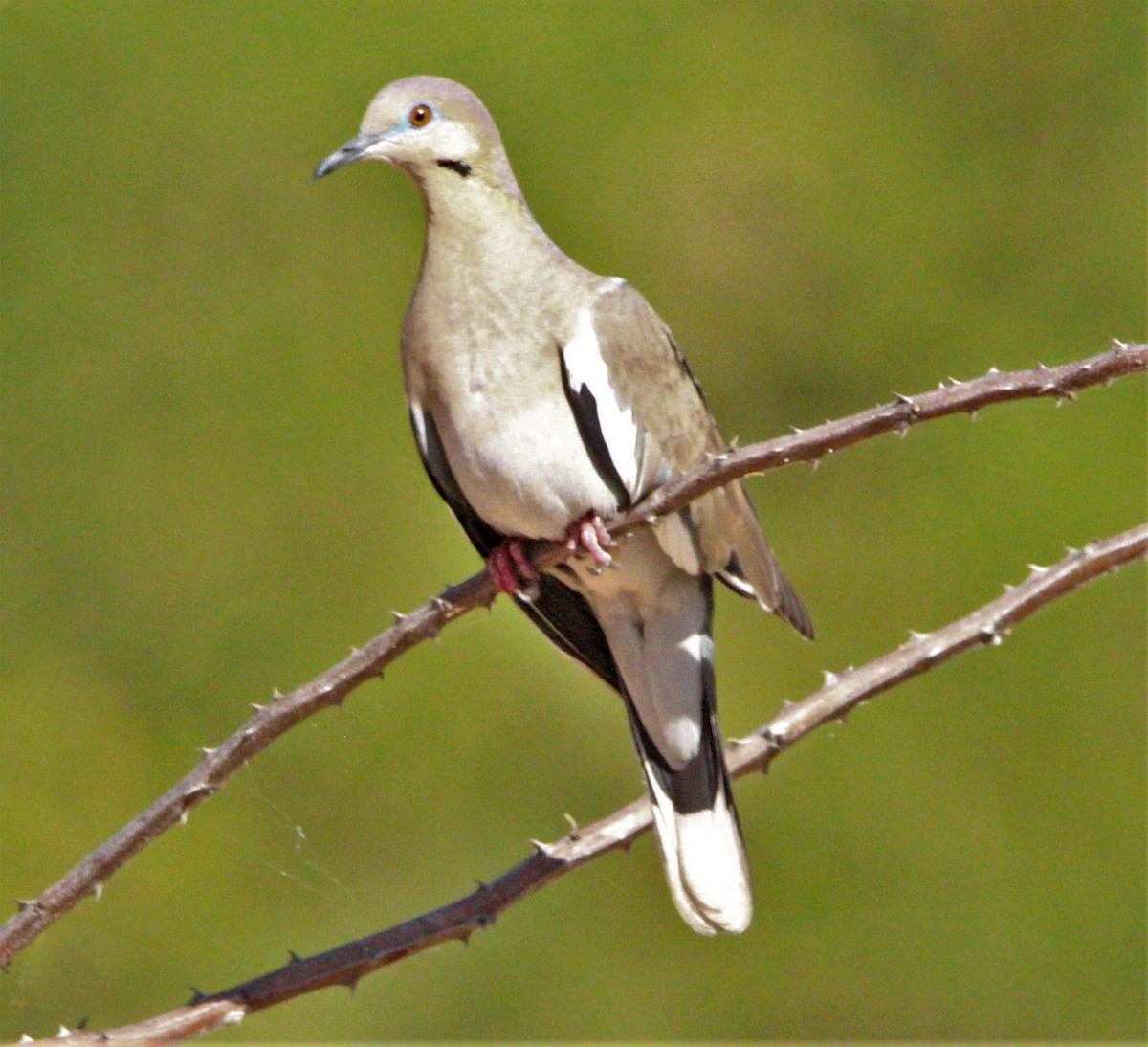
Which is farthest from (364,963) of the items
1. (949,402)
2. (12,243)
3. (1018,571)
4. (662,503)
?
(12,243)

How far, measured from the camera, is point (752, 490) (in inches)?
158

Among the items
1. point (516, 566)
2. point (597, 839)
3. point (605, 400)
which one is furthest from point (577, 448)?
point (597, 839)

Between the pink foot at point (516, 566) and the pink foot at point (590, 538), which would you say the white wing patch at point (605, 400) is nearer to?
the pink foot at point (590, 538)

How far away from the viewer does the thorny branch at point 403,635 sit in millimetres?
1394

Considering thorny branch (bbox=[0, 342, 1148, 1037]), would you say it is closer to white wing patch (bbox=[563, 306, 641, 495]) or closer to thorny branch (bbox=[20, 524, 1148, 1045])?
thorny branch (bbox=[20, 524, 1148, 1045])

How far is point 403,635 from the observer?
1536 millimetres

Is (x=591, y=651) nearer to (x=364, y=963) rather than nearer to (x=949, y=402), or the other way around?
(x=364, y=963)

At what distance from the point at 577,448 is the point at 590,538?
0.40 ft

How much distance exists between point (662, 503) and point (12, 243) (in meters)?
2.88

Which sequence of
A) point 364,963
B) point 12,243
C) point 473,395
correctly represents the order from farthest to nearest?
1. point 12,243
2. point 473,395
3. point 364,963

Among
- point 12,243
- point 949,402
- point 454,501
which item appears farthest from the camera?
point 12,243

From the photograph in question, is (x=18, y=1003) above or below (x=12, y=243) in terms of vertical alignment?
below

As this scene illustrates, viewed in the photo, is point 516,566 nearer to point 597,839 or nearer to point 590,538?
point 590,538

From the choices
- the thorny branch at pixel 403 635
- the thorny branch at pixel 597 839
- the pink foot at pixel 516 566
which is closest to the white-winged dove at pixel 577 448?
the pink foot at pixel 516 566
